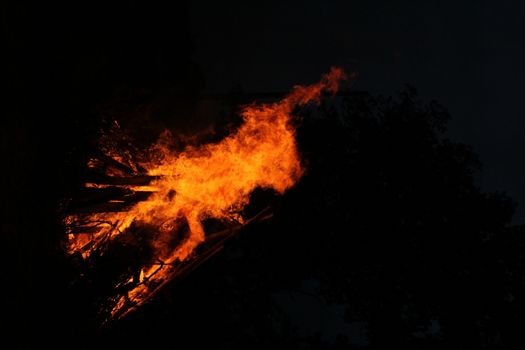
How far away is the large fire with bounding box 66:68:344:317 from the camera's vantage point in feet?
22.1

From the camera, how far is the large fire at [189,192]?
6730 mm

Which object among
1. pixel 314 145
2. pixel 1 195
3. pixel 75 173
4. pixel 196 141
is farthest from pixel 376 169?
pixel 1 195

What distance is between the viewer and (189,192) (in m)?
7.34

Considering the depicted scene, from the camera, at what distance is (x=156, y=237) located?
7379mm

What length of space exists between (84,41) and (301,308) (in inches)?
4707

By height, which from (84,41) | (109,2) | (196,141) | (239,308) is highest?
(109,2)

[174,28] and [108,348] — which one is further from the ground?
[174,28]

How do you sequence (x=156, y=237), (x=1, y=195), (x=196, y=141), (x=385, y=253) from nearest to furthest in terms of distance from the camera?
1. (x=1, y=195)
2. (x=156, y=237)
3. (x=385, y=253)
4. (x=196, y=141)

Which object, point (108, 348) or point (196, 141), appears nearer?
point (108, 348)

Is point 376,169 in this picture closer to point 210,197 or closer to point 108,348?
point 210,197

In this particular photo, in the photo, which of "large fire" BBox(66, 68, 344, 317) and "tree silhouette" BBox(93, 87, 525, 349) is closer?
"large fire" BBox(66, 68, 344, 317)

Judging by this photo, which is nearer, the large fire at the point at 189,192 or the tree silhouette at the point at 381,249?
the large fire at the point at 189,192

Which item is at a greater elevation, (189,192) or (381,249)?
(189,192)

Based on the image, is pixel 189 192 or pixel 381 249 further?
pixel 381 249
